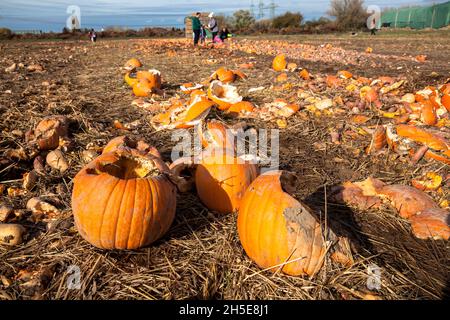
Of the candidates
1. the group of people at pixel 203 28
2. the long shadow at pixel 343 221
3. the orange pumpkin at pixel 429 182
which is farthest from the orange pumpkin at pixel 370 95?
the group of people at pixel 203 28

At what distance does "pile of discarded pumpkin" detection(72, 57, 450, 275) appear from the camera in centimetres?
222

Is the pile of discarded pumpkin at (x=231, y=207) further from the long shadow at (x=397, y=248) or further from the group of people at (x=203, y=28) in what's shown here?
the group of people at (x=203, y=28)

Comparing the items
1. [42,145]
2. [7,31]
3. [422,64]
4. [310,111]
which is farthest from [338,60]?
[7,31]

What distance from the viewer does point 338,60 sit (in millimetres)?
12227

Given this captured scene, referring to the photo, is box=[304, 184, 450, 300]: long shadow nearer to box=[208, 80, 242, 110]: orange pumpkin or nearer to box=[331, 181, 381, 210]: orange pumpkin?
box=[331, 181, 381, 210]: orange pumpkin

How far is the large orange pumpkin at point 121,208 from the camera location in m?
2.33

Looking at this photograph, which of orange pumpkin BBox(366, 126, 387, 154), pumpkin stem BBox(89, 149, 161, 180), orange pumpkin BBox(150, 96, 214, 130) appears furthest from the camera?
orange pumpkin BBox(150, 96, 214, 130)

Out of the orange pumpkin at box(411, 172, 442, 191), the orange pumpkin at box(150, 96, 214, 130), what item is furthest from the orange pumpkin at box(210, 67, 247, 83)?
the orange pumpkin at box(411, 172, 442, 191)

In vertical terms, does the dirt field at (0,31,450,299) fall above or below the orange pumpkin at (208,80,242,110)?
below

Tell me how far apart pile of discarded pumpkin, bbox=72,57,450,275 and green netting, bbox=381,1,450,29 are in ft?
164

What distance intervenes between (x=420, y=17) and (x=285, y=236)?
193 ft

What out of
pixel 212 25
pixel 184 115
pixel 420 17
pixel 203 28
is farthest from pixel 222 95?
pixel 420 17

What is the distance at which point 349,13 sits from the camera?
185 ft
